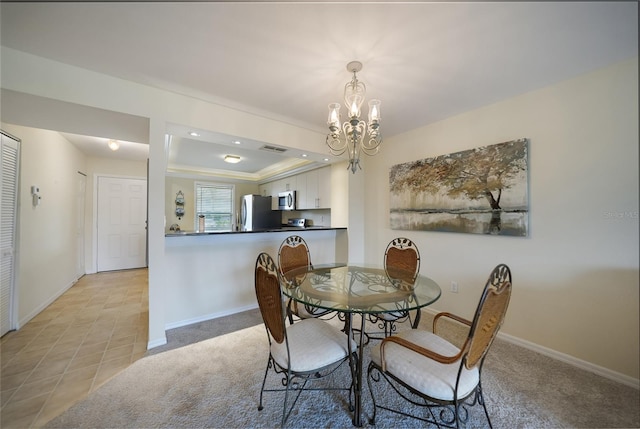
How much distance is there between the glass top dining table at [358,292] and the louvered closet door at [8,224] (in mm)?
2855

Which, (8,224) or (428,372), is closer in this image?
(428,372)

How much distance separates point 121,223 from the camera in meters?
4.97

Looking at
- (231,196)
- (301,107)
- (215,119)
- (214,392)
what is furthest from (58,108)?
(231,196)

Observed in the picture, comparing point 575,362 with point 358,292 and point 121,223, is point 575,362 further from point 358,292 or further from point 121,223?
point 121,223

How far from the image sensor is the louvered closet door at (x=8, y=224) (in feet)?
7.43

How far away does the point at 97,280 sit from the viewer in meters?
4.23

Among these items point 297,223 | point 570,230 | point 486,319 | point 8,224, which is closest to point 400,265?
point 570,230

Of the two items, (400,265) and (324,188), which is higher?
(324,188)

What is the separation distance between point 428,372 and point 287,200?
4.17 metres

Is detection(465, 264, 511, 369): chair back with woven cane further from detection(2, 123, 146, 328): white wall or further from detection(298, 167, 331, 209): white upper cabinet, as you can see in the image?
detection(2, 123, 146, 328): white wall

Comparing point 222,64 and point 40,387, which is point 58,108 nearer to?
point 222,64

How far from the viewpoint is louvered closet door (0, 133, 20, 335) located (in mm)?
2266

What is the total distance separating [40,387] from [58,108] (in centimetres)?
214

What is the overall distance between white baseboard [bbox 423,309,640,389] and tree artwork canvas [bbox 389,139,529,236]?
103 centimetres
